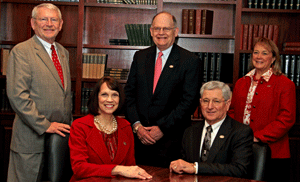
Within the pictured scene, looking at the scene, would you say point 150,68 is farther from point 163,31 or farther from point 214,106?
point 214,106

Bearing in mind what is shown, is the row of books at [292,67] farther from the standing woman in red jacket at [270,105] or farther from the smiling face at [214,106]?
the smiling face at [214,106]

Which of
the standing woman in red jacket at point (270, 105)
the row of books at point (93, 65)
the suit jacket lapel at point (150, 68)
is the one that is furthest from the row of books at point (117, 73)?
the standing woman in red jacket at point (270, 105)

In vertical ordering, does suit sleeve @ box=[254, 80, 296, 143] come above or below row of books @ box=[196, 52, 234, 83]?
below

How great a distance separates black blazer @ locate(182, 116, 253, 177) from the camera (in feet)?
6.47

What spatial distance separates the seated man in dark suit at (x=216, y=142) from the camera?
1961 millimetres

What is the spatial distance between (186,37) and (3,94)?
2.33 m

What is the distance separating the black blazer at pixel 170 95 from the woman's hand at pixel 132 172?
88cm

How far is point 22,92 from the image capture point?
2459 millimetres

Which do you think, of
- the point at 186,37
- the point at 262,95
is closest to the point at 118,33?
the point at 186,37

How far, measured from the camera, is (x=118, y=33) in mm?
4477

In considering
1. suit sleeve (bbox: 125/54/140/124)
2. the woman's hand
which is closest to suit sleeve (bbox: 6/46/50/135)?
suit sleeve (bbox: 125/54/140/124)

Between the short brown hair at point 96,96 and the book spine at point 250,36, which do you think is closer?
the short brown hair at point 96,96

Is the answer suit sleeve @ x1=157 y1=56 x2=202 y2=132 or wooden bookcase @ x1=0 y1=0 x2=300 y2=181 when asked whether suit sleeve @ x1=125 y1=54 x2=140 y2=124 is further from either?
wooden bookcase @ x1=0 y1=0 x2=300 y2=181

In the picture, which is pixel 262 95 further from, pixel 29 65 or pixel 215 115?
pixel 29 65
